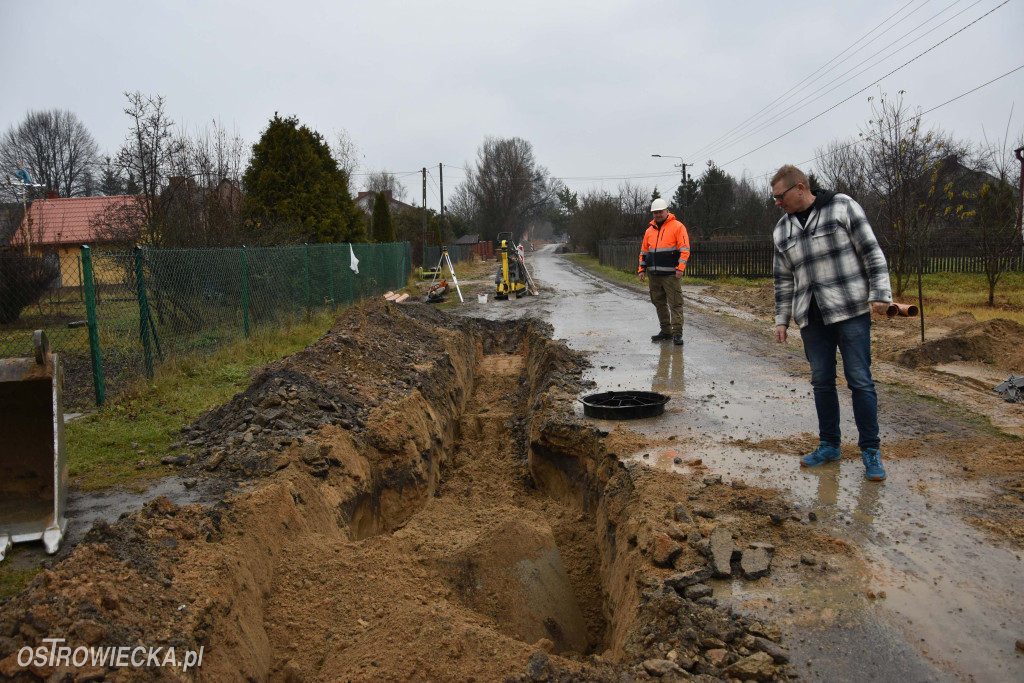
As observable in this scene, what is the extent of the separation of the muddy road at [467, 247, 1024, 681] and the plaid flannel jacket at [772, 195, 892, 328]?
1.09 metres

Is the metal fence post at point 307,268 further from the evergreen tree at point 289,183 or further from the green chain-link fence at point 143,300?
the evergreen tree at point 289,183

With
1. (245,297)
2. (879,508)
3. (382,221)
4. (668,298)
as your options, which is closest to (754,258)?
(382,221)

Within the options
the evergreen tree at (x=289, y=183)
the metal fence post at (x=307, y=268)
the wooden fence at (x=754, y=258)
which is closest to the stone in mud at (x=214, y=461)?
the metal fence post at (x=307, y=268)

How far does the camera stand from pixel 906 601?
3002 mm

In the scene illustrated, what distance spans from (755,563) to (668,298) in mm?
7134

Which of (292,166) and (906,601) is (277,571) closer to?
(906,601)

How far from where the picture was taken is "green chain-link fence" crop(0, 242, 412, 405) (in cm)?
799

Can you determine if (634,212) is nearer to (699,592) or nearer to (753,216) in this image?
(753,216)

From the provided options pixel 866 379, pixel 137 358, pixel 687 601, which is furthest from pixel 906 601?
pixel 137 358

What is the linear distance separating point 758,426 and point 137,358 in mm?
6895

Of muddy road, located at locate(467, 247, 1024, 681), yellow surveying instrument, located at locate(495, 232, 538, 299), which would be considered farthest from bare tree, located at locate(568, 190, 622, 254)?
muddy road, located at locate(467, 247, 1024, 681)

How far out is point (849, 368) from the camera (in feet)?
14.5

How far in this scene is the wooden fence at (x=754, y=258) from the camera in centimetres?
2309

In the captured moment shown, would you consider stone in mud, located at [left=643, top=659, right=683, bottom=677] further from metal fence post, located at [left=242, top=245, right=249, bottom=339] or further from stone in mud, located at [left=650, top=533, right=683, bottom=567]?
metal fence post, located at [left=242, top=245, right=249, bottom=339]
